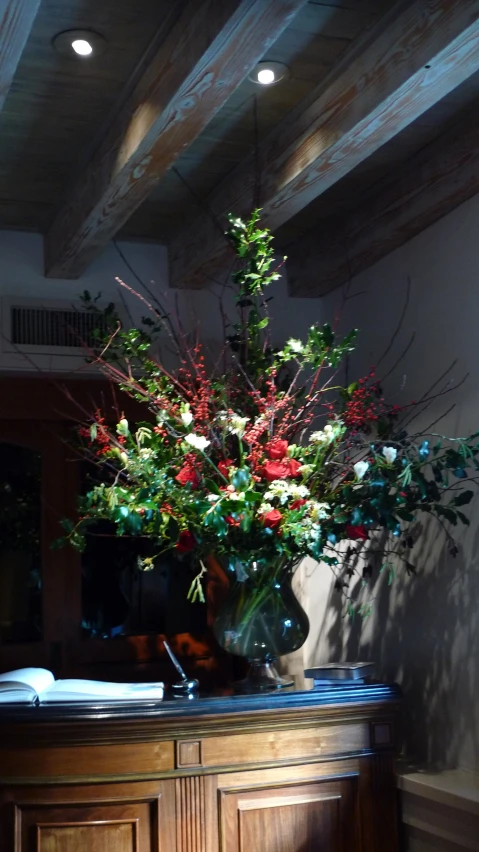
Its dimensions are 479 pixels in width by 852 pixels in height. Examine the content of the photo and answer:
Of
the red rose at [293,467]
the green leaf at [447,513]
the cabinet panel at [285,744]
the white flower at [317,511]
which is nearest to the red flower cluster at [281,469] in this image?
the red rose at [293,467]

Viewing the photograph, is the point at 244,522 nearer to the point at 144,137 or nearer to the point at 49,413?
the point at 144,137

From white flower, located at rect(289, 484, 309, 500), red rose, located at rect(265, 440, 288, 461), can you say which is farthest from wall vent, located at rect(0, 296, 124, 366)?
white flower, located at rect(289, 484, 309, 500)

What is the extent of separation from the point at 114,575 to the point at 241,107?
1.81 meters

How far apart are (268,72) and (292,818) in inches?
78.3

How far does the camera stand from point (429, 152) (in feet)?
9.37

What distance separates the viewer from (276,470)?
2.47 m

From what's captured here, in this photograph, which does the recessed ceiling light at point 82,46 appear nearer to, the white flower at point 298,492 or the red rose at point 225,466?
the red rose at point 225,466

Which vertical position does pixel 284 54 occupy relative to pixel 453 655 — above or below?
above

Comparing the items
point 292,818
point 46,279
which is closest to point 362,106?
point 46,279

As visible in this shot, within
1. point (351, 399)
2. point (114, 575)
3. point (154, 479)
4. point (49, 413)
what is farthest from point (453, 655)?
point (49, 413)

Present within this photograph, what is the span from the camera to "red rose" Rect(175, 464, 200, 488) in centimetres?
252

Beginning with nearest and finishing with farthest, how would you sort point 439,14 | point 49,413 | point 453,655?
point 439,14 → point 453,655 → point 49,413

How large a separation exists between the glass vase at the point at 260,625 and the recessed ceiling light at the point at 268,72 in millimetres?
1321

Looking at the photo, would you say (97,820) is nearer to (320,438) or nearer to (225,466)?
(225,466)
